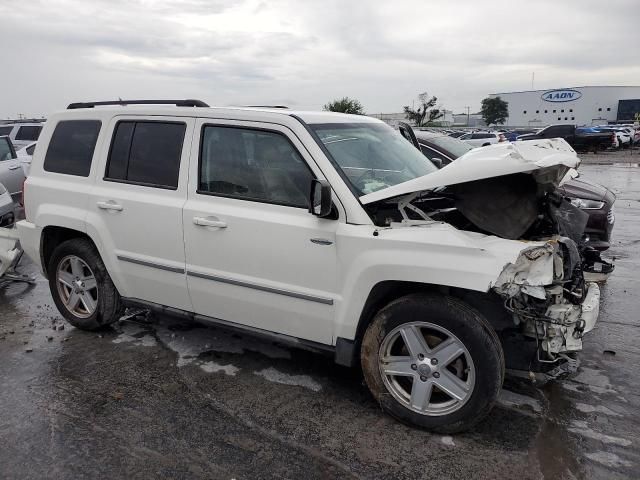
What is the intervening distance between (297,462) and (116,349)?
2.26 meters

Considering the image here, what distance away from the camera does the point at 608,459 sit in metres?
3.00

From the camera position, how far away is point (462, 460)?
3.03m

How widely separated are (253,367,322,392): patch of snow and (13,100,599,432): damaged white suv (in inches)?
16.0

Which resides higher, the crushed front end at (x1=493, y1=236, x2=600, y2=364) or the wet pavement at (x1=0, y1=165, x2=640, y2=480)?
the crushed front end at (x1=493, y1=236, x2=600, y2=364)

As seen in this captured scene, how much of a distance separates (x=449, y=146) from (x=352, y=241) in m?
5.44

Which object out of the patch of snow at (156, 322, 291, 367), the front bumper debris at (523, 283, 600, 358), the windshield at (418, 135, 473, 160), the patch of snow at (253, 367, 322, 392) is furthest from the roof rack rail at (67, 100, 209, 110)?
the windshield at (418, 135, 473, 160)

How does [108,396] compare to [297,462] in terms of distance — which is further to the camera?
[108,396]

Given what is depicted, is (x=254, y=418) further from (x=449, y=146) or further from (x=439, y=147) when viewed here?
(x=449, y=146)

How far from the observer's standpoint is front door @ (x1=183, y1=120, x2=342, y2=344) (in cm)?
347

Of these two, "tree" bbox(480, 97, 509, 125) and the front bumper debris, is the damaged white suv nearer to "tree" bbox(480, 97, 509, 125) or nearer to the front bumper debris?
the front bumper debris

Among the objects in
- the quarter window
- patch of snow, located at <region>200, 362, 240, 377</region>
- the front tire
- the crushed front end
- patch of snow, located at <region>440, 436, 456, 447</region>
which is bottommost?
patch of snow, located at <region>440, 436, 456, 447</region>

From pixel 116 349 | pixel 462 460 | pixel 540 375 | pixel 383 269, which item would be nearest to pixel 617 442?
pixel 540 375

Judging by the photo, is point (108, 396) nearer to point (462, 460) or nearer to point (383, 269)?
point (383, 269)

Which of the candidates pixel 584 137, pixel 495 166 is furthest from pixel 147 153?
pixel 584 137
